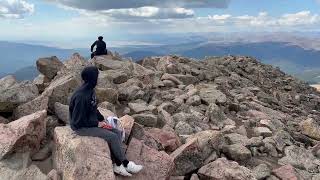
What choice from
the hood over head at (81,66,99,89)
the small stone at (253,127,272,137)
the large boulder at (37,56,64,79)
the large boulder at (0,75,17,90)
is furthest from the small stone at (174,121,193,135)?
the large boulder at (37,56,64,79)

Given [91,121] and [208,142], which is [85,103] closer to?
[91,121]

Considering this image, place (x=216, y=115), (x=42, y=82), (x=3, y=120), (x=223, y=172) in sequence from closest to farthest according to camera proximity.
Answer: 1. (x=223, y=172)
2. (x=3, y=120)
3. (x=216, y=115)
4. (x=42, y=82)

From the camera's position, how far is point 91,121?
1673 cm

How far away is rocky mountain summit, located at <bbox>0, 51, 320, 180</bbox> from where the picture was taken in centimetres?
1736

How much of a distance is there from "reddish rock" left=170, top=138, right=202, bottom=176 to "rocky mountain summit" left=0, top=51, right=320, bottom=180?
5 cm

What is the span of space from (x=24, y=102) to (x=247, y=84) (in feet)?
105

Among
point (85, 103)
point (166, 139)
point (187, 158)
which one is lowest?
point (187, 158)

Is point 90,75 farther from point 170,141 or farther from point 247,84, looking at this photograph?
point 247,84

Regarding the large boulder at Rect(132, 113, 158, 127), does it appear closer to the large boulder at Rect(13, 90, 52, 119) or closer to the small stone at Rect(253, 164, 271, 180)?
the large boulder at Rect(13, 90, 52, 119)

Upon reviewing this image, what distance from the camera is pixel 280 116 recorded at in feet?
121

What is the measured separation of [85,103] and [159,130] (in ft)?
23.4

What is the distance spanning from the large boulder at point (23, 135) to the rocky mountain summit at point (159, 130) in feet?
0.14

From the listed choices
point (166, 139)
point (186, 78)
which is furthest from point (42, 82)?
point (186, 78)

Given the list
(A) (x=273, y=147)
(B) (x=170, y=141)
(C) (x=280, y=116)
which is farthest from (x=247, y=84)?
(B) (x=170, y=141)
